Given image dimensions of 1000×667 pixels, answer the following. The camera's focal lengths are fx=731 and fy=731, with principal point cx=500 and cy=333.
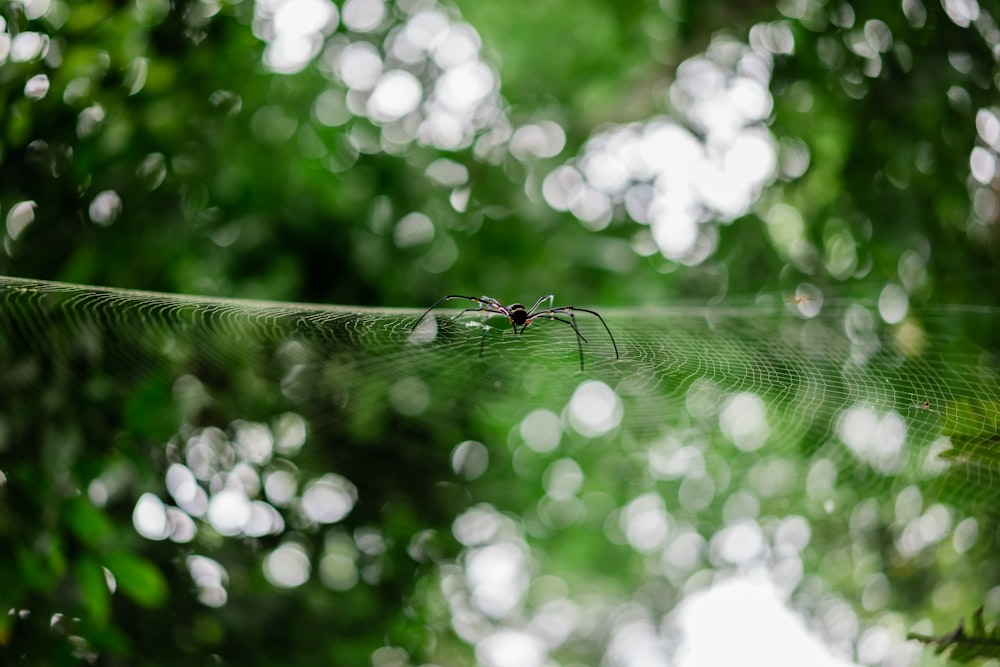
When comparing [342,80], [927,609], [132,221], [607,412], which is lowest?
[927,609]

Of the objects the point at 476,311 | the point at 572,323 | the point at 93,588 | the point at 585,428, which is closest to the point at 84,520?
the point at 93,588

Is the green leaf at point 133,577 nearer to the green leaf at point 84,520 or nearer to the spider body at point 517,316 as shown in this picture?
the green leaf at point 84,520

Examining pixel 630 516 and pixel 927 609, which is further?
pixel 630 516

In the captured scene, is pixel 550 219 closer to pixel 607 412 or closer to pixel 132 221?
pixel 607 412

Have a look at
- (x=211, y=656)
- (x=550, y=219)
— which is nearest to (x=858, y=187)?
(x=550, y=219)

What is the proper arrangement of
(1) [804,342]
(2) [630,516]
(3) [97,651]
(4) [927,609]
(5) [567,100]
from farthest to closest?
(2) [630,516], (5) [567,100], (4) [927,609], (1) [804,342], (3) [97,651]

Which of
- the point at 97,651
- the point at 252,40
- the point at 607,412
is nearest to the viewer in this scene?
the point at 97,651

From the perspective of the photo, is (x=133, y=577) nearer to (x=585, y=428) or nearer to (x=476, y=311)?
(x=476, y=311)
